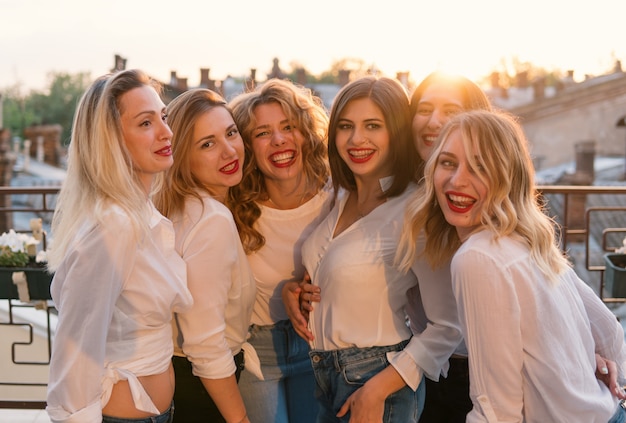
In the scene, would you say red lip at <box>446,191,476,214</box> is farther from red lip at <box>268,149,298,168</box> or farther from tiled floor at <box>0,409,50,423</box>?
tiled floor at <box>0,409,50,423</box>

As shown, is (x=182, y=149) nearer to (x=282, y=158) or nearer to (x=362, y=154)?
(x=282, y=158)

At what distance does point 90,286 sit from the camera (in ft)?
5.66

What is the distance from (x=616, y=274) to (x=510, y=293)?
9.69 feet

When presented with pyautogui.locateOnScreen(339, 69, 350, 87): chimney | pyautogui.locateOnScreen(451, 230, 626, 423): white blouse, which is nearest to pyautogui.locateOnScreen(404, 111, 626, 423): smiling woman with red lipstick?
pyautogui.locateOnScreen(451, 230, 626, 423): white blouse

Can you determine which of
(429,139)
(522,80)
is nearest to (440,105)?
(429,139)

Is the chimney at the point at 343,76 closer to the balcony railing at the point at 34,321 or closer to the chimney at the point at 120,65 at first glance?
the chimney at the point at 120,65

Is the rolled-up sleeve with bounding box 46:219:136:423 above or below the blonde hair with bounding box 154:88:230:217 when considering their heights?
below

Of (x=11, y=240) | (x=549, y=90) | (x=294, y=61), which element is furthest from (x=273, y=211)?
(x=294, y=61)

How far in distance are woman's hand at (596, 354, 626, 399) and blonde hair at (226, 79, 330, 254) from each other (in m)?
1.34

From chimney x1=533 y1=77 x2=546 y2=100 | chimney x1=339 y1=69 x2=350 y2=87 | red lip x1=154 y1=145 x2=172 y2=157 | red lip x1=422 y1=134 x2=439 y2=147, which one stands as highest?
chimney x1=339 y1=69 x2=350 y2=87

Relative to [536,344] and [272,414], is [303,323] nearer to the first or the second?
[272,414]

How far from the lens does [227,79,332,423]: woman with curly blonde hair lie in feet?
8.73

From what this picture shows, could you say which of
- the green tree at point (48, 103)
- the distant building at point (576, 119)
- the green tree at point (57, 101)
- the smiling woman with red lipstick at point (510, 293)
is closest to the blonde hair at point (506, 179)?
the smiling woman with red lipstick at point (510, 293)

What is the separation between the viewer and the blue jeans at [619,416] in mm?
1829
